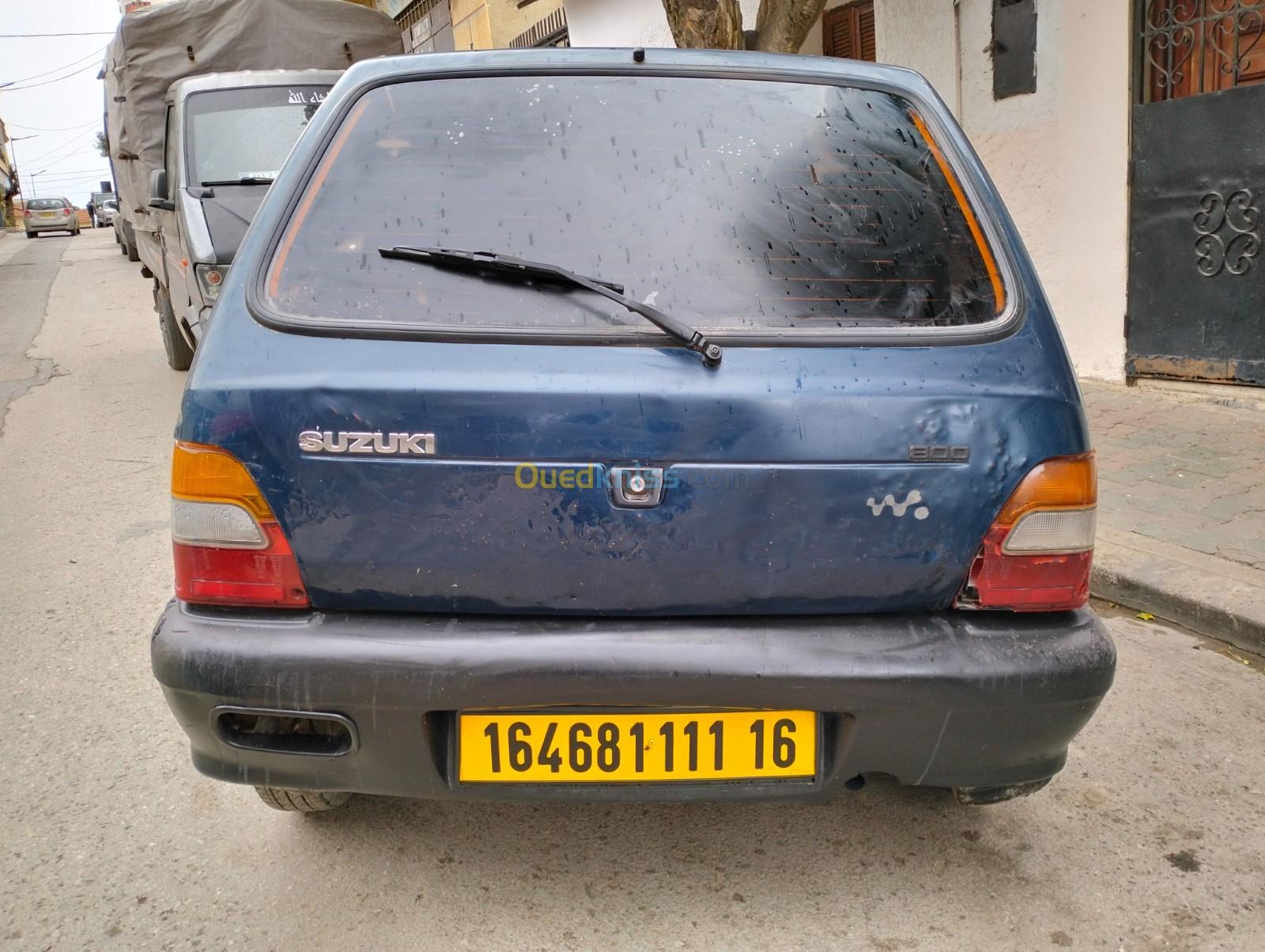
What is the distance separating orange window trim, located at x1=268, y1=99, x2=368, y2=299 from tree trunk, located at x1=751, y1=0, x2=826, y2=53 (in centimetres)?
482

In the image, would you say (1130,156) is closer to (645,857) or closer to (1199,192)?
(1199,192)

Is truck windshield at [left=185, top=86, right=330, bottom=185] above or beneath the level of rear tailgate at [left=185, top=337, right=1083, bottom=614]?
above

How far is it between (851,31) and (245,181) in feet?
17.0

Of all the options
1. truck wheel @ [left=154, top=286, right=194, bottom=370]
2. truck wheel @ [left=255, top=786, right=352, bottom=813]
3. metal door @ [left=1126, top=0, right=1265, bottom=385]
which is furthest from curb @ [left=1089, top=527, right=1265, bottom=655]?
truck wheel @ [left=154, top=286, right=194, bottom=370]

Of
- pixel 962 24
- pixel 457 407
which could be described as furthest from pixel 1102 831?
pixel 962 24

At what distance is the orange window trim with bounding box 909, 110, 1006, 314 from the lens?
2.12m

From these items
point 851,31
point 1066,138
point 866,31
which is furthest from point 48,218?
point 1066,138

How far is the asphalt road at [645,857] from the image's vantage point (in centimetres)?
216

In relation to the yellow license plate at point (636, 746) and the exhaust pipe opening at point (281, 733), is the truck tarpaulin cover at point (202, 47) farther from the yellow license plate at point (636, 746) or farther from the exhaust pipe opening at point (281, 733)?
the yellow license plate at point (636, 746)

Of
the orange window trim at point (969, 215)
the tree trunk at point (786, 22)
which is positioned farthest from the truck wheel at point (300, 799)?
the tree trunk at point (786, 22)

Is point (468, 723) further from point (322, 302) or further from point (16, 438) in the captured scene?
point (16, 438)

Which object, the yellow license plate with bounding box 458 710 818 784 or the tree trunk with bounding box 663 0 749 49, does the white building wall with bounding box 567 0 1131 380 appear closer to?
the tree trunk with bounding box 663 0 749 49

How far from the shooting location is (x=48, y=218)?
40.2 m

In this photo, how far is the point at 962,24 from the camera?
750cm
